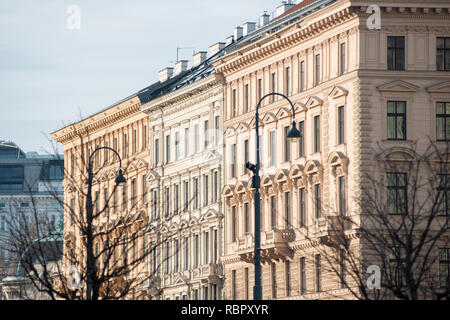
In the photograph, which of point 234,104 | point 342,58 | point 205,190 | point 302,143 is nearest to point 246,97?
point 234,104

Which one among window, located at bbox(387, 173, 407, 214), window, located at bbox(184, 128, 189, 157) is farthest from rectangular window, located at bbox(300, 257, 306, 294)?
window, located at bbox(184, 128, 189, 157)

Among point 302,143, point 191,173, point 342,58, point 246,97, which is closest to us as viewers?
point 342,58

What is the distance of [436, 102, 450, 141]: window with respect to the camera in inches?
2886

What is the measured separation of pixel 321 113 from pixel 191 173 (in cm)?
2179

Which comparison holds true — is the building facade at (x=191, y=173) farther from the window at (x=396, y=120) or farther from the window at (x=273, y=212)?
the window at (x=396, y=120)

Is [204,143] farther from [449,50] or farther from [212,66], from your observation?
[449,50]

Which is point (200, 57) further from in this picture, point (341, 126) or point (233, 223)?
point (341, 126)

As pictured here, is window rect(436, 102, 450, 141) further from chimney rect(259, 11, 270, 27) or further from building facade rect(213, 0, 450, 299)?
chimney rect(259, 11, 270, 27)

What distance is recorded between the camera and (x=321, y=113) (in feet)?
254

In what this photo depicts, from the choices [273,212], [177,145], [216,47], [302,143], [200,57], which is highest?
[216,47]

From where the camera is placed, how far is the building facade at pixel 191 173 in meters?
93.1

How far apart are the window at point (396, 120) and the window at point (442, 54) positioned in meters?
2.48

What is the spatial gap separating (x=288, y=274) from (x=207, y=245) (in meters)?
14.1

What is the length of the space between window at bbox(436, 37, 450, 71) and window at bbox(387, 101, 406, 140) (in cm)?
248
